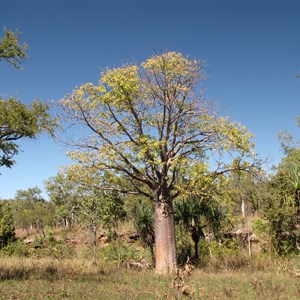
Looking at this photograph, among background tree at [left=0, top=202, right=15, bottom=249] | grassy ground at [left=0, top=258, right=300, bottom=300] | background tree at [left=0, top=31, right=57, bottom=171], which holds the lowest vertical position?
grassy ground at [left=0, top=258, right=300, bottom=300]

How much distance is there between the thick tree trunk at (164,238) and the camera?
16.5m

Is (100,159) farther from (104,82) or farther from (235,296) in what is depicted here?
(235,296)

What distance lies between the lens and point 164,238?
1670 centimetres

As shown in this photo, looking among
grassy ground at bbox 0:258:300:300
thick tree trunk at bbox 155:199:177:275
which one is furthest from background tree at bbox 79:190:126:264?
grassy ground at bbox 0:258:300:300

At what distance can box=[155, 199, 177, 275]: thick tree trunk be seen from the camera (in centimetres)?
1652

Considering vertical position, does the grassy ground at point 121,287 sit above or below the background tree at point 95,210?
below

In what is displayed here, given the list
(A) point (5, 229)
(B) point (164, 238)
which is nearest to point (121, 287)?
(B) point (164, 238)

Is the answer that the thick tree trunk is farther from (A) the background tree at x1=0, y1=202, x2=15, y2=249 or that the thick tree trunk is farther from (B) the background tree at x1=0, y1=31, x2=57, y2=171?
(A) the background tree at x1=0, y1=202, x2=15, y2=249

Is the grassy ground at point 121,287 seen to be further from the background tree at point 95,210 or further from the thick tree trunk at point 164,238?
the background tree at point 95,210

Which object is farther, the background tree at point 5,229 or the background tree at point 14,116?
the background tree at point 5,229

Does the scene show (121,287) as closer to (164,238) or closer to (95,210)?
(164,238)

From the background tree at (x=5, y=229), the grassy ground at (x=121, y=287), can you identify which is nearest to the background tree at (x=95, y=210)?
the grassy ground at (x=121, y=287)

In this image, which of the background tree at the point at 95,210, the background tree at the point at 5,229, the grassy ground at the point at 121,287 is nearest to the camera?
the grassy ground at the point at 121,287

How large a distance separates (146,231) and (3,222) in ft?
89.6
